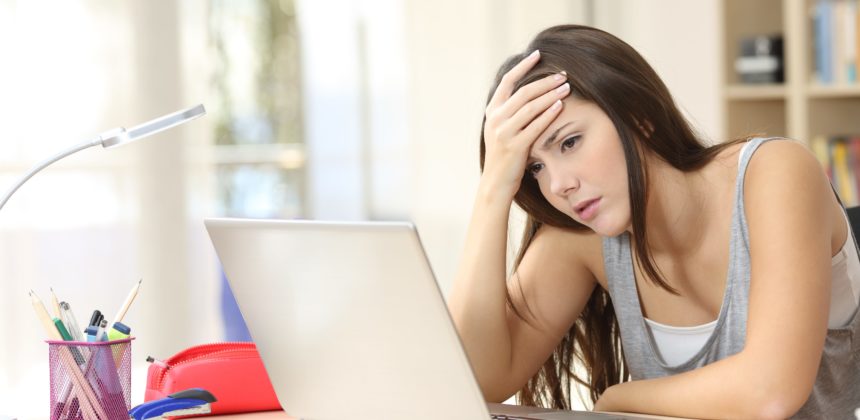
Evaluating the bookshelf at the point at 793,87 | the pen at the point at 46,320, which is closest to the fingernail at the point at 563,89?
the pen at the point at 46,320

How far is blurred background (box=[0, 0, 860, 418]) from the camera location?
287 cm

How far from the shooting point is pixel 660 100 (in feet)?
5.08

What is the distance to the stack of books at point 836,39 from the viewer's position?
3.29 metres

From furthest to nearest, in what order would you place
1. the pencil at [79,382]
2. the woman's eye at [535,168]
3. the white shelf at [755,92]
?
the white shelf at [755,92] → the woman's eye at [535,168] → the pencil at [79,382]

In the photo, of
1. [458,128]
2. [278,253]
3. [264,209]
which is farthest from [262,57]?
[278,253]

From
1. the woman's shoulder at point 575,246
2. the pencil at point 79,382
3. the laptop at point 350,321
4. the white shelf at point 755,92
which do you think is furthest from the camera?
the white shelf at point 755,92

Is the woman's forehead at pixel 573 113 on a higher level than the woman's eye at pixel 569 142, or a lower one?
higher

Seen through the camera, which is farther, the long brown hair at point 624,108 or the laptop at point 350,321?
the long brown hair at point 624,108

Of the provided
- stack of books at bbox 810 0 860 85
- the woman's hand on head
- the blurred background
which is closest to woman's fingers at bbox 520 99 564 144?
the woman's hand on head

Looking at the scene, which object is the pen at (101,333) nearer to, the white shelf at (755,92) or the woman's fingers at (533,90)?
the woman's fingers at (533,90)

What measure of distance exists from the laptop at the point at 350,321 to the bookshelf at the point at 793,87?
7.40ft

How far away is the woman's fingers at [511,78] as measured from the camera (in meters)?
1.55

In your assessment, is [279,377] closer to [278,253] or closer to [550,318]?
[278,253]

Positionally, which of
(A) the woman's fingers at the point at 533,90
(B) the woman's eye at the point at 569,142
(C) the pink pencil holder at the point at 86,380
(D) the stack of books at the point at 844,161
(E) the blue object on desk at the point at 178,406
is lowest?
(D) the stack of books at the point at 844,161
